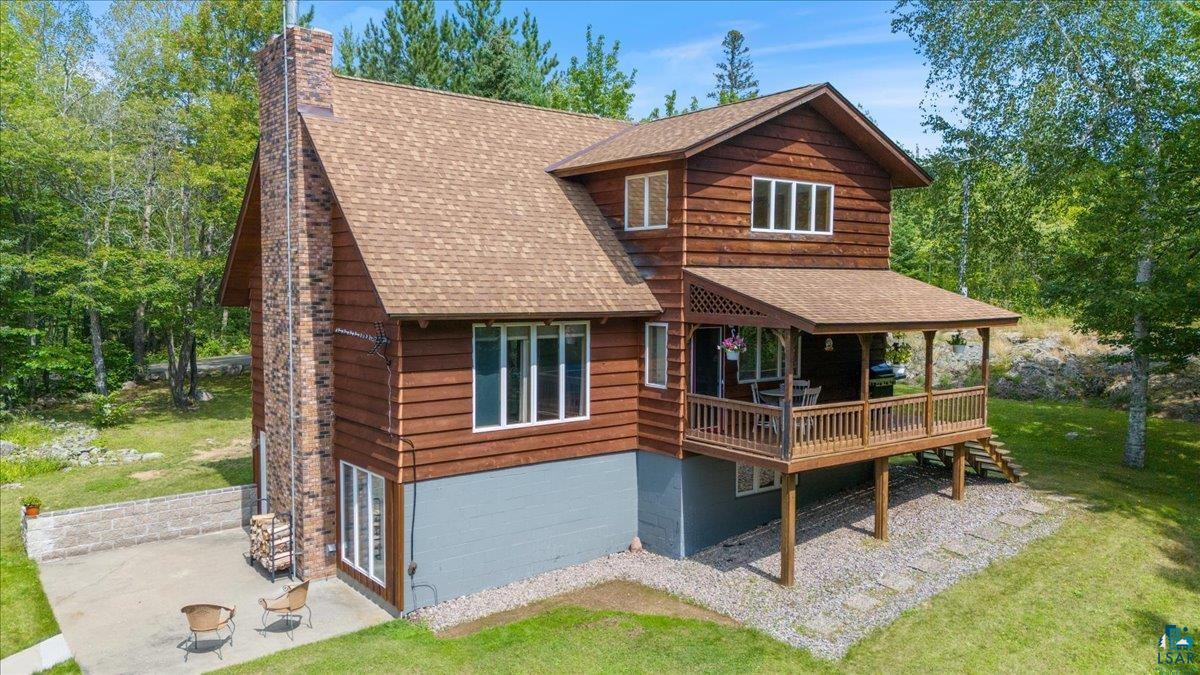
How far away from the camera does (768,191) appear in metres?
15.5

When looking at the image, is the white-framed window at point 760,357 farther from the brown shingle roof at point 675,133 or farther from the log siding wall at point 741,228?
the brown shingle roof at point 675,133

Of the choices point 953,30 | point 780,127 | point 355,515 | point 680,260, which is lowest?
point 355,515

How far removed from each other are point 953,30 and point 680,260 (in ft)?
55.1

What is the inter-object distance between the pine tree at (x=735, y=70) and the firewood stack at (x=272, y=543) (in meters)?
51.4

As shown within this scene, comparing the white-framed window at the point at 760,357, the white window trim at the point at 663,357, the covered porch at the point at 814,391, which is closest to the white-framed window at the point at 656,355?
the white window trim at the point at 663,357

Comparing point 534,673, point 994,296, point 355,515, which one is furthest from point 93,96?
point 994,296

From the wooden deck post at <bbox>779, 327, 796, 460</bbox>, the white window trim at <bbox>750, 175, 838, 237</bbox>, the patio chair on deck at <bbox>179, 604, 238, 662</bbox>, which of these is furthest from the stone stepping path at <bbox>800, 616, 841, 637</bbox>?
the patio chair on deck at <bbox>179, 604, 238, 662</bbox>

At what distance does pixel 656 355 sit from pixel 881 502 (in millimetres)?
5017

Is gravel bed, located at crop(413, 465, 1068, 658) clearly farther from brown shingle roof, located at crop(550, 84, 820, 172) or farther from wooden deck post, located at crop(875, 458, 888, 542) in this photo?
brown shingle roof, located at crop(550, 84, 820, 172)

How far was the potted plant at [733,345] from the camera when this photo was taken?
46.3ft

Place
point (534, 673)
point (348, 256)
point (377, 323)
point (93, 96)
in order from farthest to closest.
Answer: point (93, 96) → point (348, 256) → point (377, 323) → point (534, 673)

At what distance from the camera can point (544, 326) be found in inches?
534

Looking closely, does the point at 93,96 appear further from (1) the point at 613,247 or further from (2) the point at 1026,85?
(2) the point at 1026,85

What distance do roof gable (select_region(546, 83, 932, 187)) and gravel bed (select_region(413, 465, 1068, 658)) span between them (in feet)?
23.6
